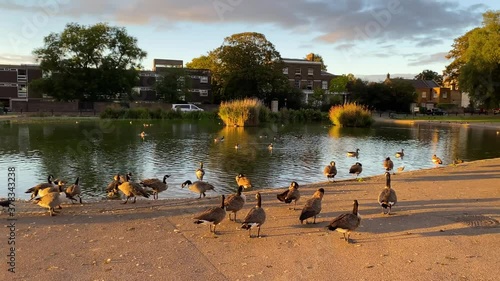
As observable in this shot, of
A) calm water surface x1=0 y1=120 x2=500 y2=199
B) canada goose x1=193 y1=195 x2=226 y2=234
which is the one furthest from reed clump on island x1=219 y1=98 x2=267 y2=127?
canada goose x1=193 y1=195 x2=226 y2=234

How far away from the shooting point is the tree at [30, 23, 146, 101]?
236ft

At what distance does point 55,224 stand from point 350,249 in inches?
266

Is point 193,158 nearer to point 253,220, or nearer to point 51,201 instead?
point 51,201

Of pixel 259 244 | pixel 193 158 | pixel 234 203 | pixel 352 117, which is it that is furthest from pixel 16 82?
pixel 259 244

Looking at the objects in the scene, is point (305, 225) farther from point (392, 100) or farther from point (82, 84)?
point (392, 100)

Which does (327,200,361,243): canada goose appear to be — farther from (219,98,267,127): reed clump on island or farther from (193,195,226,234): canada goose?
(219,98,267,127): reed clump on island

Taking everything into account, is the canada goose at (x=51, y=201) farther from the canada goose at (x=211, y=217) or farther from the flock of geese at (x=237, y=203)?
the canada goose at (x=211, y=217)

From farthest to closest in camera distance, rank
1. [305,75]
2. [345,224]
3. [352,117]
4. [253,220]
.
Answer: [305,75]
[352,117]
[253,220]
[345,224]

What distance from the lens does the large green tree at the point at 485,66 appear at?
231 feet

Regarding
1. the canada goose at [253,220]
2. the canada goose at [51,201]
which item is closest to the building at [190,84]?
the canada goose at [51,201]

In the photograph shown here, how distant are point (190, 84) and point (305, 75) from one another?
105 feet

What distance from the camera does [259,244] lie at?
27.4 feet

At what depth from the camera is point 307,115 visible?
71.0 metres

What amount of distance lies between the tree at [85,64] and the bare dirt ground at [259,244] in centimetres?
6608
